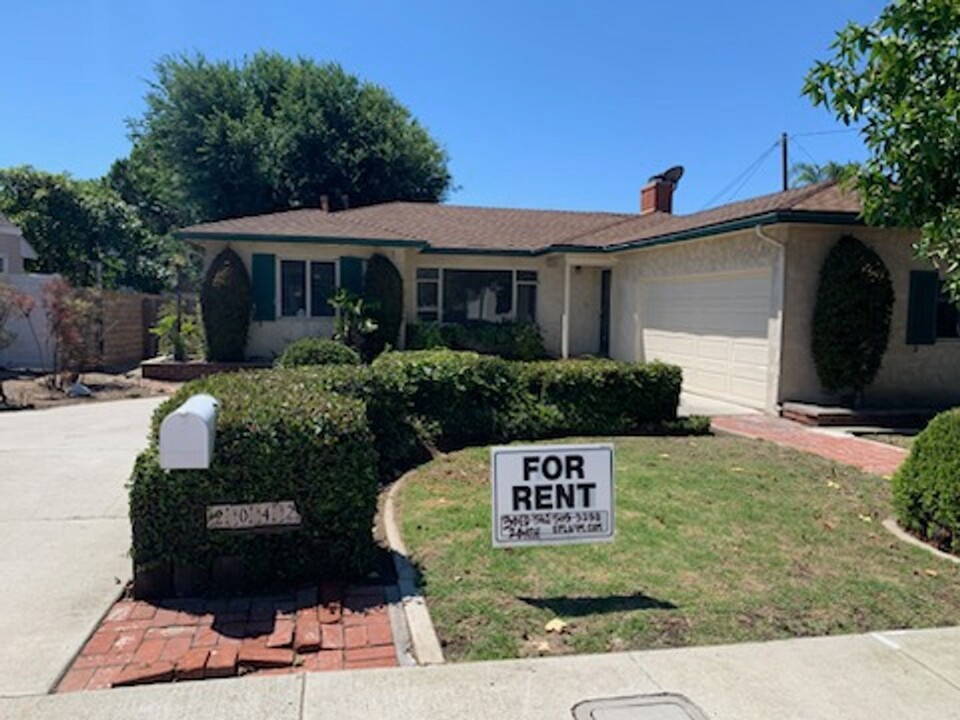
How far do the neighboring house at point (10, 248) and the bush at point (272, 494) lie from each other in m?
21.1

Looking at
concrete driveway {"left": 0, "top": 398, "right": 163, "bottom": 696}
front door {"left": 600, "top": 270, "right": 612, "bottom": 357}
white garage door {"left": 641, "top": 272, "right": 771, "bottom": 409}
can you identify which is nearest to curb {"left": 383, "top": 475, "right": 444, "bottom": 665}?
concrete driveway {"left": 0, "top": 398, "right": 163, "bottom": 696}

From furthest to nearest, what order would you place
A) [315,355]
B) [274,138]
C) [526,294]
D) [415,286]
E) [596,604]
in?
[274,138]
[526,294]
[415,286]
[315,355]
[596,604]

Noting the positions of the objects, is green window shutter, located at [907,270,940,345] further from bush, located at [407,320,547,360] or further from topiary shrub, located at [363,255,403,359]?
topiary shrub, located at [363,255,403,359]

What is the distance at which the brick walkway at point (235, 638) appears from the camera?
3.39m

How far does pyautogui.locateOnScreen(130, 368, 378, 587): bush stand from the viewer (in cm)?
425

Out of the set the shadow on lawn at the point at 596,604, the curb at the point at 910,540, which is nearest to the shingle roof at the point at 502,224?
the curb at the point at 910,540

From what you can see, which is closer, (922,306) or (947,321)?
(922,306)

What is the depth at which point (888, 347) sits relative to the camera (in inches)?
458

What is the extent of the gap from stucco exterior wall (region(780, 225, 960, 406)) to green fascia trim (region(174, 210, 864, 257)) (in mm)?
379

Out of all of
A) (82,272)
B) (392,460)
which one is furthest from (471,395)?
(82,272)

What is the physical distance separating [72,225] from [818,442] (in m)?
30.7

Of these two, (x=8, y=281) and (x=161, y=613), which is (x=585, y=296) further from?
(x=161, y=613)

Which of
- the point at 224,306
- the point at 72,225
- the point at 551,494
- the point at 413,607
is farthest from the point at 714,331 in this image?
the point at 72,225

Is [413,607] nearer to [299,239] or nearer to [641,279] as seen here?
[299,239]
